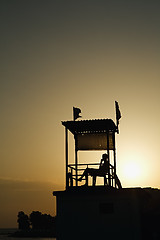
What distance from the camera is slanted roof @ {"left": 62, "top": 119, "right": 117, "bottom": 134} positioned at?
21078mm

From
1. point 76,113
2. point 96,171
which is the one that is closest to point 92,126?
point 76,113

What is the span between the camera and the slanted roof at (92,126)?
69.2 feet

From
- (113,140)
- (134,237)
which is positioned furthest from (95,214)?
(113,140)

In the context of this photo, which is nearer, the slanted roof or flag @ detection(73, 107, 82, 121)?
the slanted roof

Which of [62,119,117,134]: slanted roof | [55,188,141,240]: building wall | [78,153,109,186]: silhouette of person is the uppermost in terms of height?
[62,119,117,134]: slanted roof

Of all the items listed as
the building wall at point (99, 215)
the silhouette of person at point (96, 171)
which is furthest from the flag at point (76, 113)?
the building wall at point (99, 215)

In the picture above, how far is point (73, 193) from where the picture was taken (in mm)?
19469

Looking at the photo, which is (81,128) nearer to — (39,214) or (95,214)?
(95,214)

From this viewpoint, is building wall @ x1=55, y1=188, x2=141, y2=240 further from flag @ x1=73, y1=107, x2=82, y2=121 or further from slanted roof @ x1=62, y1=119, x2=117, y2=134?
flag @ x1=73, y1=107, x2=82, y2=121

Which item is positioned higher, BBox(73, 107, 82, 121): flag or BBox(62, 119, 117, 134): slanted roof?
BBox(73, 107, 82, 121): flag

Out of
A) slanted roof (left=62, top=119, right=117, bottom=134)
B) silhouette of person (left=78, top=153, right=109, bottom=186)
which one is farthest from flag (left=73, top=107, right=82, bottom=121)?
silhouette of person (left=78, top=153, right=109, bottom=186)

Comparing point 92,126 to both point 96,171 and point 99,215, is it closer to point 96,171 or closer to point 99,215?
point 96,171

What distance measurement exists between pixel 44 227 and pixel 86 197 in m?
158

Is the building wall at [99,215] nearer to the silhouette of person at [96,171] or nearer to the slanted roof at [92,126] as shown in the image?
the silhouette of person at [96,171]
